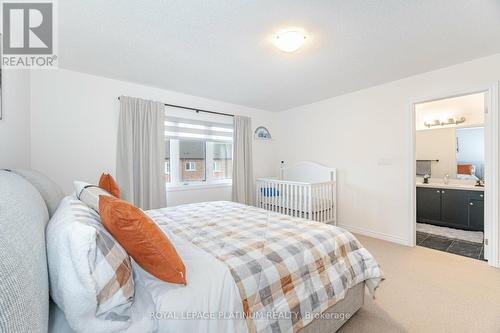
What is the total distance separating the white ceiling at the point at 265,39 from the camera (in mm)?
1714

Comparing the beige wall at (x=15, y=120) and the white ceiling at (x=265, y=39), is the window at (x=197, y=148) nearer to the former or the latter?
the white ceiling at (x=265, y=39)

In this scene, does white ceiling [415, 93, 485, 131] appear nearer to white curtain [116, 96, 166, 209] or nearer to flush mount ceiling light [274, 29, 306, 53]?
flush mount ceiling light [274, 29, 306, 53]

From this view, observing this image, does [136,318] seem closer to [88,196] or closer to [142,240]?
[142,240]

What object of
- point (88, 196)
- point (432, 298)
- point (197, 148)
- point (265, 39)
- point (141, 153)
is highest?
point (265, 39)

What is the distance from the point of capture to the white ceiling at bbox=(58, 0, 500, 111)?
1714 mm

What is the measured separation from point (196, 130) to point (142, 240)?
10.3ft

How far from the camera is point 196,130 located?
12.8 ft

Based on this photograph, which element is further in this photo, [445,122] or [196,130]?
[445,122]

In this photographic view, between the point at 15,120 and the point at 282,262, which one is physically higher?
the point at 15,120

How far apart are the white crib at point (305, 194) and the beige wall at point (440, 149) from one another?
97.9 inches

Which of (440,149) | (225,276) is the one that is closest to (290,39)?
(225,276)

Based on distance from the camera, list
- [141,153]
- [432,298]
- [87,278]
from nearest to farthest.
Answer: [87,278], [432,298], [141,153]

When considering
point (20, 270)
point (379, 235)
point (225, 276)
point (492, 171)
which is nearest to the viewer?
point (20, 270)

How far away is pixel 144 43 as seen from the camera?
2.19 meters
